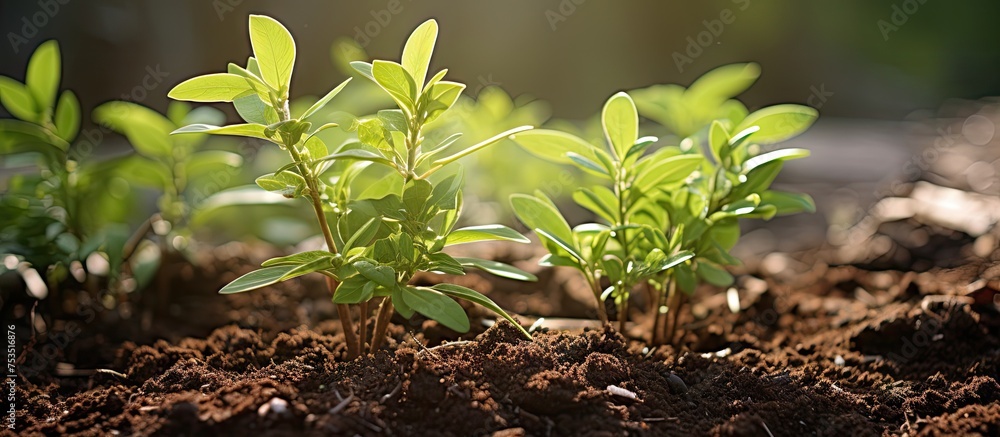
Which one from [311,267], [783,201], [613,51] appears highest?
[311,267]

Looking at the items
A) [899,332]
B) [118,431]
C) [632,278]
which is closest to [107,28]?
[118,431]

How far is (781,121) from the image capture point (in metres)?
1.46

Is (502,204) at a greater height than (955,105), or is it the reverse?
(502,204)

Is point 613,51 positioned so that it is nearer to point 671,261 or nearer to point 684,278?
point 684,278

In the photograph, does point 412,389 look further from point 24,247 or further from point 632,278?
point 24,247

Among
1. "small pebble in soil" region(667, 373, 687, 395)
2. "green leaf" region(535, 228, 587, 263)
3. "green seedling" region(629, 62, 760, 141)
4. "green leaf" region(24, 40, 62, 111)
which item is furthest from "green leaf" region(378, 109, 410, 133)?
"green leaf" region(24, 40, 62, 111)

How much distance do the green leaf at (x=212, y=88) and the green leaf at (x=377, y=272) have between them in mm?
332

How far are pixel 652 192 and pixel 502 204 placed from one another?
1.33 meters

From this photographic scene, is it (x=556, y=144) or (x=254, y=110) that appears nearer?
(x=254, y=110)

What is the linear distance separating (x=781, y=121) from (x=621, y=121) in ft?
1.13

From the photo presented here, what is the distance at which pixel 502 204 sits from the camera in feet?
8.98

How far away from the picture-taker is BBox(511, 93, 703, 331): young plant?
1.35 metres

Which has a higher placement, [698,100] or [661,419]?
[698,100]

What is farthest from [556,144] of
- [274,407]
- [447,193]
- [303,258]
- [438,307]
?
[274,407]
